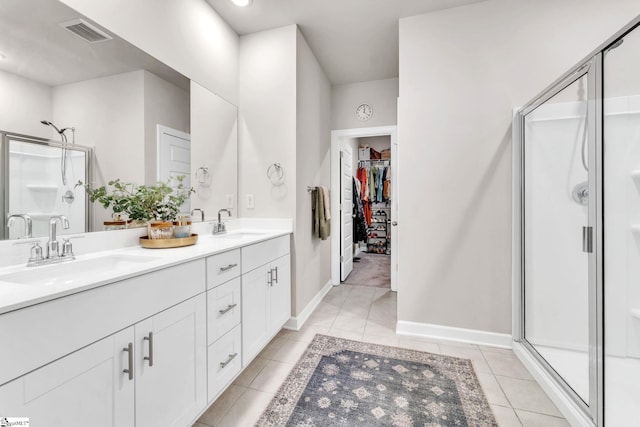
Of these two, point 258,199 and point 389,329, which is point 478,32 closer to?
point 258,199

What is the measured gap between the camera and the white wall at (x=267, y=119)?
7.80ft

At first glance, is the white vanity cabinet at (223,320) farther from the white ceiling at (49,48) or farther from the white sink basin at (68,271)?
the white ceiling at (49,48)

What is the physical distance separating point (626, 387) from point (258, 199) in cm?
252

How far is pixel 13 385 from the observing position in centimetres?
65

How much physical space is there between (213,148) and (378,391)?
2103 millimetres

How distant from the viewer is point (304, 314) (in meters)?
2.57

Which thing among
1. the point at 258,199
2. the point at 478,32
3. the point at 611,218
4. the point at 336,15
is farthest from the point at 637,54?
the point at 258,199

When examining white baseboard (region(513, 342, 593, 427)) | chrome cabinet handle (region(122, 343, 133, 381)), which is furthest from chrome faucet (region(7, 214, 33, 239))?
white baseboard (region(513, 342, 593, 427))

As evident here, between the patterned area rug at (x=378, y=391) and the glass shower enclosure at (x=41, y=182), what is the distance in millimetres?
1386

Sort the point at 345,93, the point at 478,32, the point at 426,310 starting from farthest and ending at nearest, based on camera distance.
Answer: the point at 345,93
the point at 426,310
the point at 478,32

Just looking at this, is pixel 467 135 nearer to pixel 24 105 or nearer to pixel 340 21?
pixel 340 21

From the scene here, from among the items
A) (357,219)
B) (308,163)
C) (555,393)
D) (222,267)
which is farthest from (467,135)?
(357,219)

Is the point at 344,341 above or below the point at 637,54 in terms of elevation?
below

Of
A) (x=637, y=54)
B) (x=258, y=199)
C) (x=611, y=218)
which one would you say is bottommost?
(x=611, y=218)
